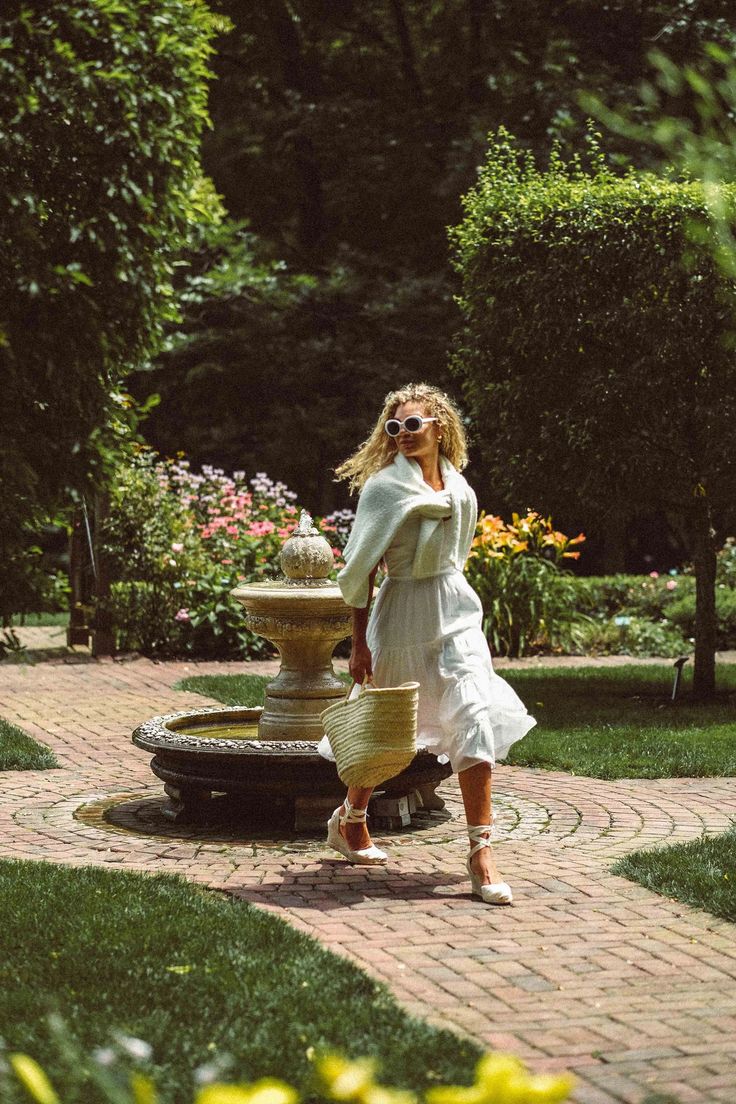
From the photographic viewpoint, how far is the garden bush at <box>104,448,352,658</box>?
13.5 meters

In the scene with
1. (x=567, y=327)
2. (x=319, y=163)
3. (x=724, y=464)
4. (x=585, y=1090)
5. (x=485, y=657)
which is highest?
(x=319, y=163)

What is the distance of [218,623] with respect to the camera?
1338cm

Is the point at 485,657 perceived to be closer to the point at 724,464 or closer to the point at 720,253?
the point at 720,253

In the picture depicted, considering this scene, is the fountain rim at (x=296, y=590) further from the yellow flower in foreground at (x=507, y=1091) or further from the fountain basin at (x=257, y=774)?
the yellow flower in foreground at (x=507, y=1091)

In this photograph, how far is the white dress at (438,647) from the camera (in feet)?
18.2

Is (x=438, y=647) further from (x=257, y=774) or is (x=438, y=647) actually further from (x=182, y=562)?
(x=182, y=562)

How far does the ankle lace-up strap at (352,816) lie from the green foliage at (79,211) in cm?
166

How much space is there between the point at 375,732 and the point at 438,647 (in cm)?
49

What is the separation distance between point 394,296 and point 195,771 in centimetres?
1408

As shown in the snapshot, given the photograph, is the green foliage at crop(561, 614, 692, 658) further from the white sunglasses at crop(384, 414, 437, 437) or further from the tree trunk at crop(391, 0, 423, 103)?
the tree trunk at crop(391, 0, 423, 103)

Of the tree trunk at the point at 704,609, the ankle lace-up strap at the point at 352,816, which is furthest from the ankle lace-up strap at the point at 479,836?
the tree trunk at the point at 704,609

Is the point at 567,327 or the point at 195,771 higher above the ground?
the point at 567,327

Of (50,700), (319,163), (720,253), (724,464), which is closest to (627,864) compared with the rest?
(720,253)

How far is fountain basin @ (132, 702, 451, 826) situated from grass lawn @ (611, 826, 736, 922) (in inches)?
45.4
